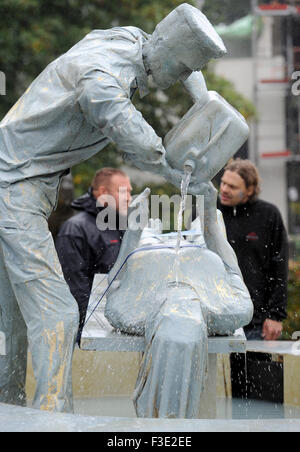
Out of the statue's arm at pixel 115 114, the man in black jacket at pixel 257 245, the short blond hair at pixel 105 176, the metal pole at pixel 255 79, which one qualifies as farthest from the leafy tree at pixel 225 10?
the statue's arm at pixel 115 114

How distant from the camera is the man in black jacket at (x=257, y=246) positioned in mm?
6484

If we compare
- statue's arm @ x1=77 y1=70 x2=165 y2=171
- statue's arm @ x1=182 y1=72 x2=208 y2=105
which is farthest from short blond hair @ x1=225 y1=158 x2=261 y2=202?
statue's arm @ x1=77 y1=70 x2=165 y2=171

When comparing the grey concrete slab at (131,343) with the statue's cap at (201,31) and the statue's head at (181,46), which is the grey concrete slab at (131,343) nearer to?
the statue's head at (181,46)

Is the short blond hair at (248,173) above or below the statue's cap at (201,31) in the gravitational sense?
below

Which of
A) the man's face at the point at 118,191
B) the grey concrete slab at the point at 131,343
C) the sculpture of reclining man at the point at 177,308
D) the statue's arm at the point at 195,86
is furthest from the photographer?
the man's face at the point at 118,191

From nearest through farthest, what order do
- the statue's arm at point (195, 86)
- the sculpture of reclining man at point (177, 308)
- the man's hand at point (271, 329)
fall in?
the sculpture of reclining man at point (177, 308) → the statue's arm at point (195, 86) → the man's hand at point (271, 329)

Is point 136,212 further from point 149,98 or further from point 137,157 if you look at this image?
point 149,98

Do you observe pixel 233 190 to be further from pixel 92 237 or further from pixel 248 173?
pixel 92 237

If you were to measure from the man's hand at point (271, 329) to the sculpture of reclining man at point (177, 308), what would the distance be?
173cm

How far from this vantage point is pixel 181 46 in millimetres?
4277

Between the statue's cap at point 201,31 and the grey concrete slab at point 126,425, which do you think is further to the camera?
the statue's cap at point 201,31

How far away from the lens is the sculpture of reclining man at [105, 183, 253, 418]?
407 centimetres
